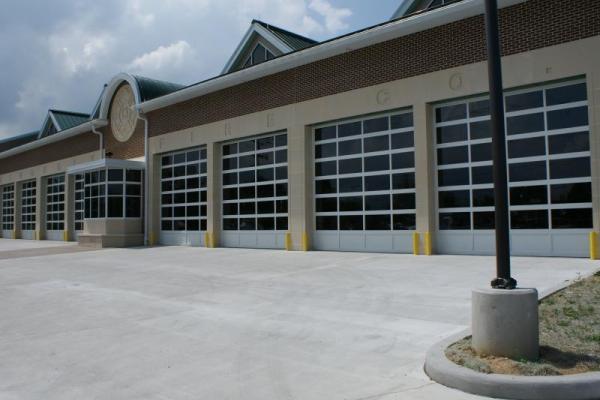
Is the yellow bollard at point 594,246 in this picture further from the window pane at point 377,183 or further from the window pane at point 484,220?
the window pane at point 377,183

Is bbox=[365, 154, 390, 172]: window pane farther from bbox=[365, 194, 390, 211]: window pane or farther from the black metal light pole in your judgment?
the black metal light pole

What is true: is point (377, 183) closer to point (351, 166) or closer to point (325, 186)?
point (351, 166)

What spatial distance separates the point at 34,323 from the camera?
8.09 meters

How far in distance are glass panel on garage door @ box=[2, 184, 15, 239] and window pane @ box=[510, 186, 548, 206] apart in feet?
122

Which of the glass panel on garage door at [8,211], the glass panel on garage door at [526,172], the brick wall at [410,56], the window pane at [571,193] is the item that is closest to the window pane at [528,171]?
the glass panel on garage door at [526,172]

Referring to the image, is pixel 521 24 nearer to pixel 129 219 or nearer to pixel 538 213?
pixel 538 213

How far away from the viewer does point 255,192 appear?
20812mm

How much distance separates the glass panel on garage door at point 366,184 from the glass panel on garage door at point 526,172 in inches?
45.4

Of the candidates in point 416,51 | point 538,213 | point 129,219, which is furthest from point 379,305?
point 129,219

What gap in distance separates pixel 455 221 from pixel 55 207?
27.9 m

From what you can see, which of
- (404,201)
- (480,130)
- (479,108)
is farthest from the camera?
(404,201)

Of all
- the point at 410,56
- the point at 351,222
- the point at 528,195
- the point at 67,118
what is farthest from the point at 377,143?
the point at 67,118

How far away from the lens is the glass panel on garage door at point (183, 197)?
23.2 meters

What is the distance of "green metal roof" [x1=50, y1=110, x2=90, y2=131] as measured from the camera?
37.7m
